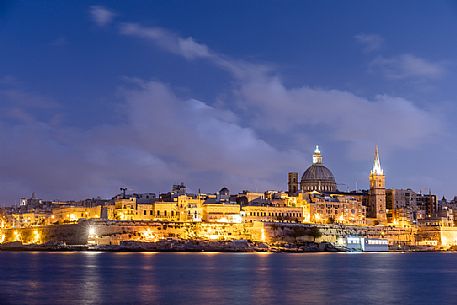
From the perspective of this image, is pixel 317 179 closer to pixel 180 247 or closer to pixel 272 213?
pixel 272 213

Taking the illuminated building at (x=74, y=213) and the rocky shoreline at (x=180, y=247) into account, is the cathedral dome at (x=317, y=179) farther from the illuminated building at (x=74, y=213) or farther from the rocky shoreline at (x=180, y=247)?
the illuminated building at (x=74, y=213)

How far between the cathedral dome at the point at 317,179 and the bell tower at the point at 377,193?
4.09m

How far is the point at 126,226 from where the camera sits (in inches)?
2382

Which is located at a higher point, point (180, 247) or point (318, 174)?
point (318, 174)

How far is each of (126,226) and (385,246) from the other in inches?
886

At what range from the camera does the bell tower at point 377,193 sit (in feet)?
257

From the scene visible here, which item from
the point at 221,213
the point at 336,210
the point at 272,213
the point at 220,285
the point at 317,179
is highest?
the point at 317,179

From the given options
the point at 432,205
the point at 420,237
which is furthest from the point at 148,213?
the point at 432,205

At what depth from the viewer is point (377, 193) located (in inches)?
3095

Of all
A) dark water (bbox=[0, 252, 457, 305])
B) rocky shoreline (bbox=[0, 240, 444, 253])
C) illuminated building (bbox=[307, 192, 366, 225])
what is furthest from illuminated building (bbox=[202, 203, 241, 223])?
dark water (bbox=[0, 252, 457, 305])

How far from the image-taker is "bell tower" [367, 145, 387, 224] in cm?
7825

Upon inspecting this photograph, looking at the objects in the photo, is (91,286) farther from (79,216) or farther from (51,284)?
(79,216)

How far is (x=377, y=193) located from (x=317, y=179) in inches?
247

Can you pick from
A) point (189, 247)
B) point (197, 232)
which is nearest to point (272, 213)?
point (197, 232)
